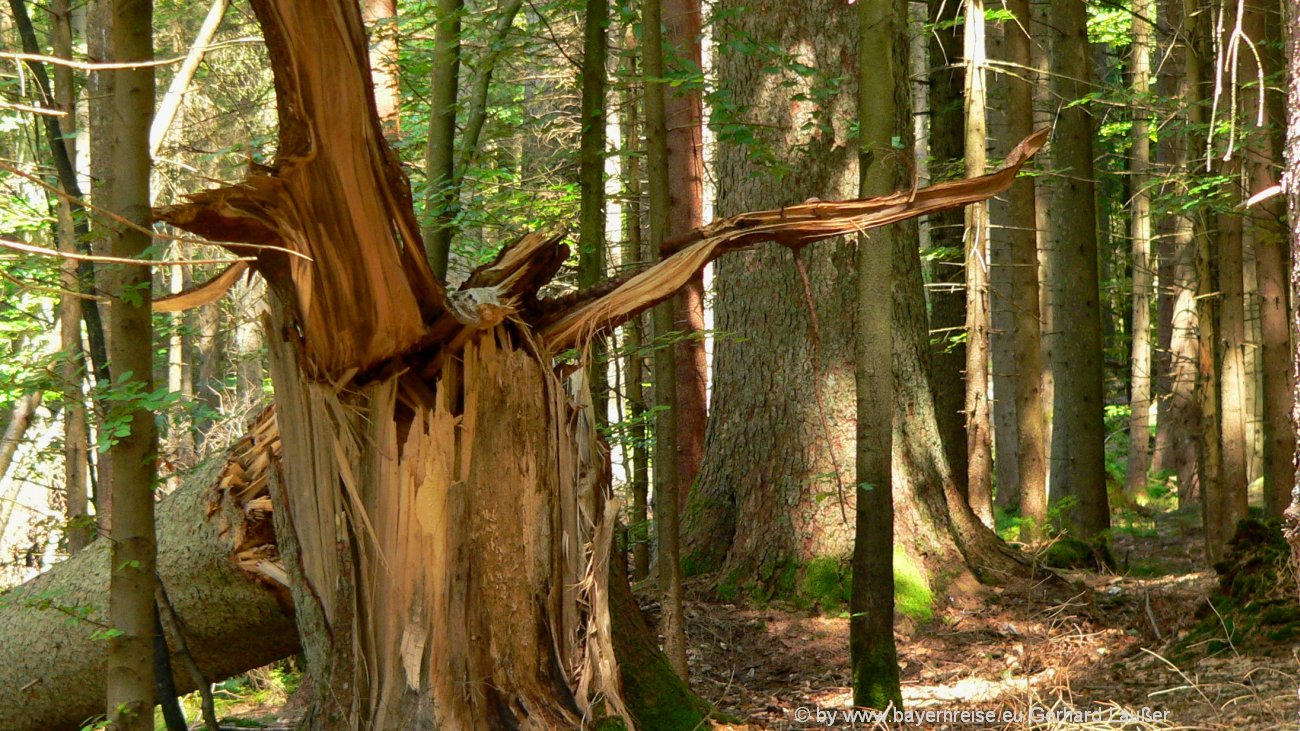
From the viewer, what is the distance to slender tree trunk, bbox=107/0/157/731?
3863 millimetres

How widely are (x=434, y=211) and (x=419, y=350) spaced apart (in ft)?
6.82

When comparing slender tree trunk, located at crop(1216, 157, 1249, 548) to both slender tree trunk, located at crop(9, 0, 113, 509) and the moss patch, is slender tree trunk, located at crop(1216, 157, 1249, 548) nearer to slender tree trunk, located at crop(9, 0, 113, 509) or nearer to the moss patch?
the moss patch

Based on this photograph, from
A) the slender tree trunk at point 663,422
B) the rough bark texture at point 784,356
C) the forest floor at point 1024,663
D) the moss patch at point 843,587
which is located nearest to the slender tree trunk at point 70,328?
the forest floor at point 1024,663

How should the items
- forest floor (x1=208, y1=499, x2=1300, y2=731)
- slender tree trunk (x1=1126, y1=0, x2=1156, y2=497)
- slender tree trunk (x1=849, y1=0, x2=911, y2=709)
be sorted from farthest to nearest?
slender tree trunk (x1=1126, y1=0, x2=1156, y2=497), forest floor (x1=208, y1=499, x2=1300, y2=731), slender tree trunk (x1=849, y1=0, x2=911, y2=709)

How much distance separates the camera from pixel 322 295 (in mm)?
3742

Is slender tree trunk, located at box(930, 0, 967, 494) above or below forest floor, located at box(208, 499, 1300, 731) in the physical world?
above

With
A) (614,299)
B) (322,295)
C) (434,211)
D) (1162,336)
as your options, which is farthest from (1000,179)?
(1162,336)

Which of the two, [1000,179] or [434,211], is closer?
[1000,179]

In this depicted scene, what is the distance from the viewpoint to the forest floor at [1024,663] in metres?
4.80

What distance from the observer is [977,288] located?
9.12 m

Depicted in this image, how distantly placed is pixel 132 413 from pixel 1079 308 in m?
9.51

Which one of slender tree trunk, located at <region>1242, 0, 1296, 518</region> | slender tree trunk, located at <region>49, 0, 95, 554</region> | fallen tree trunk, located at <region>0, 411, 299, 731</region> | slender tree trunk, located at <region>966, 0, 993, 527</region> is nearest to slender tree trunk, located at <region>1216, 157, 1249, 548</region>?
slender tree trunk, located at <region>1242, 0, 1296, 518</region>

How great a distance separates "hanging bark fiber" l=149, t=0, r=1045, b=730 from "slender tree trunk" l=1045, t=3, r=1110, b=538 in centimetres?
699

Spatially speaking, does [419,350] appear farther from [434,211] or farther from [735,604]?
[735,604]
